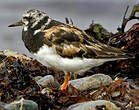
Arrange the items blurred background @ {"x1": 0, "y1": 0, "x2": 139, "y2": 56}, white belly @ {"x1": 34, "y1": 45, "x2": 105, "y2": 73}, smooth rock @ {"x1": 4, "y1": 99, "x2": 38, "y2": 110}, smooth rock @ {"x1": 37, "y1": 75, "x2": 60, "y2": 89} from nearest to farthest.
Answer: smooth rock @ {"x1": 4, "y1": 99, "x2": 38, "y2": 110}
white belly @ {"x1": 34, "y1": 45, "x2": 105, "y2": 73}
smooth rock @ {"x1": 37, "y1": 75, "x2": 60, "y2": 89}
blurred background @ {"x1": 0, "y1": 0, "x2": 139, "y2": 56}

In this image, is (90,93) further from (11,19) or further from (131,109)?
(11,19)

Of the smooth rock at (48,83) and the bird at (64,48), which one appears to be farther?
the smooth rock at (48,83)

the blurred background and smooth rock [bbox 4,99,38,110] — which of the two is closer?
smooth rock [bbox 4,99,38,110]

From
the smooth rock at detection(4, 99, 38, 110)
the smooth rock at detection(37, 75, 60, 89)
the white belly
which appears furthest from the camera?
the smooth rock at detection(37, 75, 60, 89)

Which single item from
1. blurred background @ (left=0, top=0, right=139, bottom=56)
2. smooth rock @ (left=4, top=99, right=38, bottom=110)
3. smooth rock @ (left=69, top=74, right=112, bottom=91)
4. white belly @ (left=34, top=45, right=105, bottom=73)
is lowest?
smooth rock @ (left=4, top=99, right=38, bottom=110)

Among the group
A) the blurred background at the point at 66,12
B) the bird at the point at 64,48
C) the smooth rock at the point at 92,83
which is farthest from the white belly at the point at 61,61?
the blurred background at the point at 66,12

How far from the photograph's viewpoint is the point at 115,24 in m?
10.4

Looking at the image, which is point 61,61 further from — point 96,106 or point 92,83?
point 96,106

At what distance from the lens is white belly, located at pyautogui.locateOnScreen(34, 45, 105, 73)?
4469mm

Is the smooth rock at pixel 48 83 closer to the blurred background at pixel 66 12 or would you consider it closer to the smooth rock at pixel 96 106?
the smooth rock at pixel 96 106

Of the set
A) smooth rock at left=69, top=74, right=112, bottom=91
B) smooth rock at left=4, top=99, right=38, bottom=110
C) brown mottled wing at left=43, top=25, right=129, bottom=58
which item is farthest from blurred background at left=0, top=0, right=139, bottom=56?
smooth rock at left=4, top=99, right=38, bottom=110

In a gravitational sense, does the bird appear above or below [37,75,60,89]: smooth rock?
above

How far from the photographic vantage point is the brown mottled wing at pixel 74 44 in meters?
4.55

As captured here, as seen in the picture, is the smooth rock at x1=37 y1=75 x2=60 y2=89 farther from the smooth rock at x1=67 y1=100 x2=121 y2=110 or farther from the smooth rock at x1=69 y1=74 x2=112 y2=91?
the smooth rock at x1=67 y1=100 x2=121 y2=110
